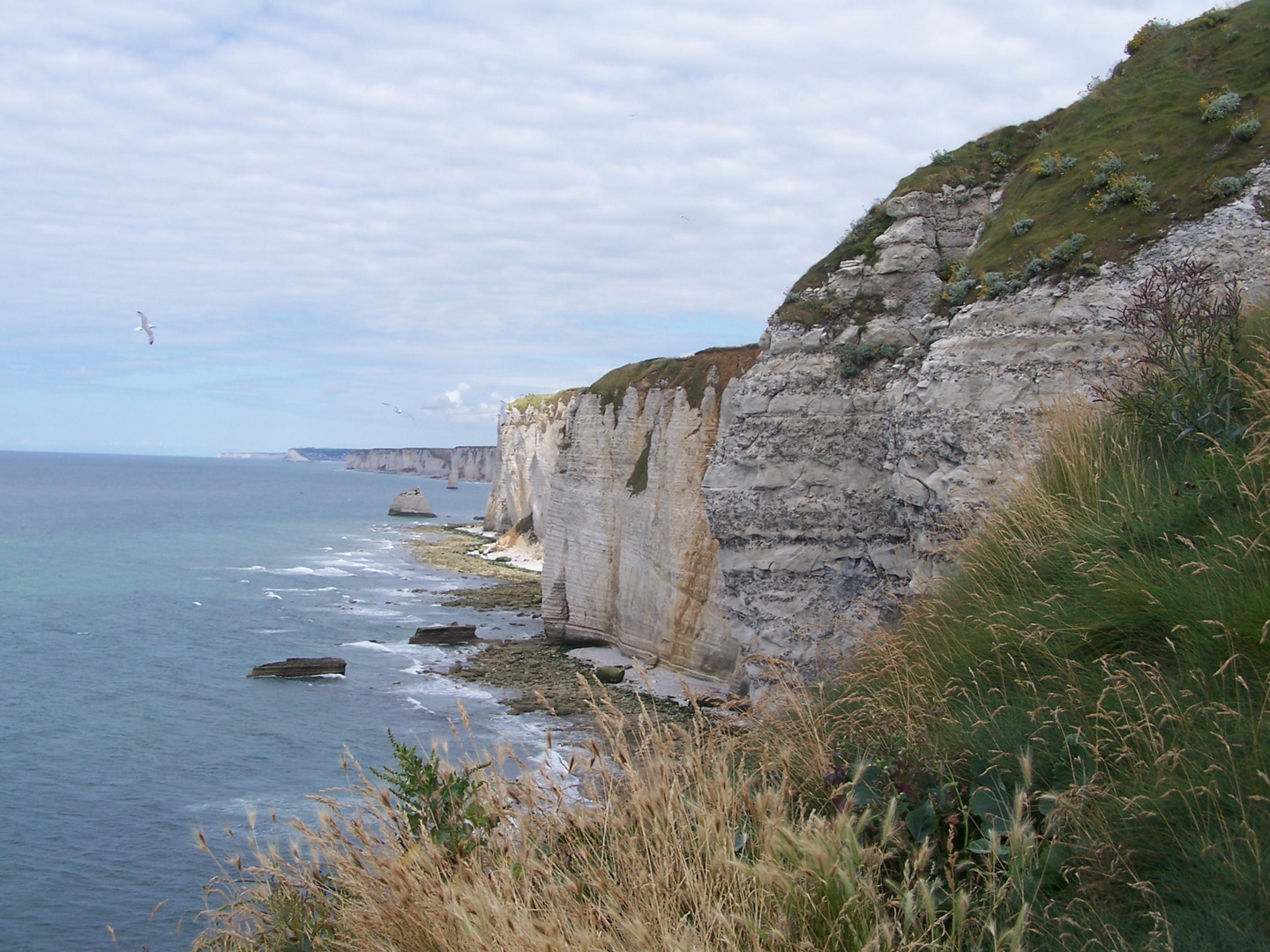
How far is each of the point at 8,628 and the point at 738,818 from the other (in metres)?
49.5

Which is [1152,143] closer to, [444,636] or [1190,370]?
[1190,370]

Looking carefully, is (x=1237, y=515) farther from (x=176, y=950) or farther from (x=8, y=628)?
(x=8, y=628)

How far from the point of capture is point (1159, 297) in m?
8.23

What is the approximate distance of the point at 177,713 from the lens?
30.8m

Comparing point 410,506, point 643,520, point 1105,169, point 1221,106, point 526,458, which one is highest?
point 1221,106

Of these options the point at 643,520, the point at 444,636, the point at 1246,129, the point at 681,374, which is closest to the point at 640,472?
the point at 643,520

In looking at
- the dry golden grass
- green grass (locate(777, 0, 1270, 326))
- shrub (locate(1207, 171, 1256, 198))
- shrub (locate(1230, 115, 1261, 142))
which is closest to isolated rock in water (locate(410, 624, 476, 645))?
green grass (locate(777, 0, 1270, 326))

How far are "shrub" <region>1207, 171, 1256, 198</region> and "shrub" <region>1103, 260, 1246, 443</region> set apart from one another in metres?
6.88

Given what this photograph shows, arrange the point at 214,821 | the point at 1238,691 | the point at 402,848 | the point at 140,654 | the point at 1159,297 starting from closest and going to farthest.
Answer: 1. the point at 1238,691
2. the point at 402,848
3. the point at 1159,297
4. the point at 214,821
5. the point at 140,654

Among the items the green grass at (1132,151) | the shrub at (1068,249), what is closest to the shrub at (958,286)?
the green grass at (1132,151)

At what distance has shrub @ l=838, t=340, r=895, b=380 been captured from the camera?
20.3 m

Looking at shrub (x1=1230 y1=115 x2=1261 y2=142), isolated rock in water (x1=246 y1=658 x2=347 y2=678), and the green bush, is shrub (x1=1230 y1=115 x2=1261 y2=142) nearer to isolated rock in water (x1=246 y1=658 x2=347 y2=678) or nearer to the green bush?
the green bush

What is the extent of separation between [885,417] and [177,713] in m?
25.5

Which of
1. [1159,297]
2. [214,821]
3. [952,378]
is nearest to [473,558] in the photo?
[214,821]
